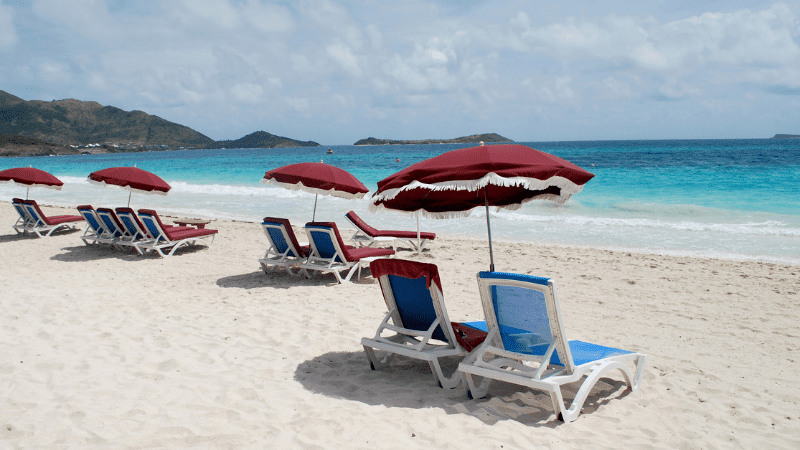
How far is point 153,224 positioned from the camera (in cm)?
Result: 902

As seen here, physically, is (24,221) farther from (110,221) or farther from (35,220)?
(110,221)

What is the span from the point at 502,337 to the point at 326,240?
4114 millimetres

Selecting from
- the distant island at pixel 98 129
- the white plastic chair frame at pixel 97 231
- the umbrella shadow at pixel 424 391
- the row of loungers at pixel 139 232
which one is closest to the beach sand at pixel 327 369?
the umbrella shadow at pixel 424 391

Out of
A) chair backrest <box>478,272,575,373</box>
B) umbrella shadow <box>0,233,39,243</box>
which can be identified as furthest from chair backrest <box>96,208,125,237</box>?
chair backrest <box>478,272,575,373</box>

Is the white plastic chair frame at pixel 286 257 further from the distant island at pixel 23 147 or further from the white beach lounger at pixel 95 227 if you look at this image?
the distant island at pixel 23 147

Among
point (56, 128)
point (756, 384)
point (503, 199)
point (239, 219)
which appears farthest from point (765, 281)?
point (56, 128)

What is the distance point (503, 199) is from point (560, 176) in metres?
1.15

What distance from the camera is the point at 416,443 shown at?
9.55 ft

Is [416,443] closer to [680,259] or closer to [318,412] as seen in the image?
[318,412]

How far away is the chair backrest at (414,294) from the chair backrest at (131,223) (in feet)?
22.3

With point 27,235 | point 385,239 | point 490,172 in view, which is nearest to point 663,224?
point 385,239

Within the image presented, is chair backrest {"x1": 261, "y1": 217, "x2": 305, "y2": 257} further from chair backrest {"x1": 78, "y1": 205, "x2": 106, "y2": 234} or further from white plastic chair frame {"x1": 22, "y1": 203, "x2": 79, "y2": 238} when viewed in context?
white plastic chair frame {"x1": 22, "y1": 203, "x2": 79, "y2": 238}

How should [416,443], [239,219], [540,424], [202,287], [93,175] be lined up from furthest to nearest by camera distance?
[239,219], [93,175], [202,287], [540,424], [416,443]

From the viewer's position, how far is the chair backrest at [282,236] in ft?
24.1
